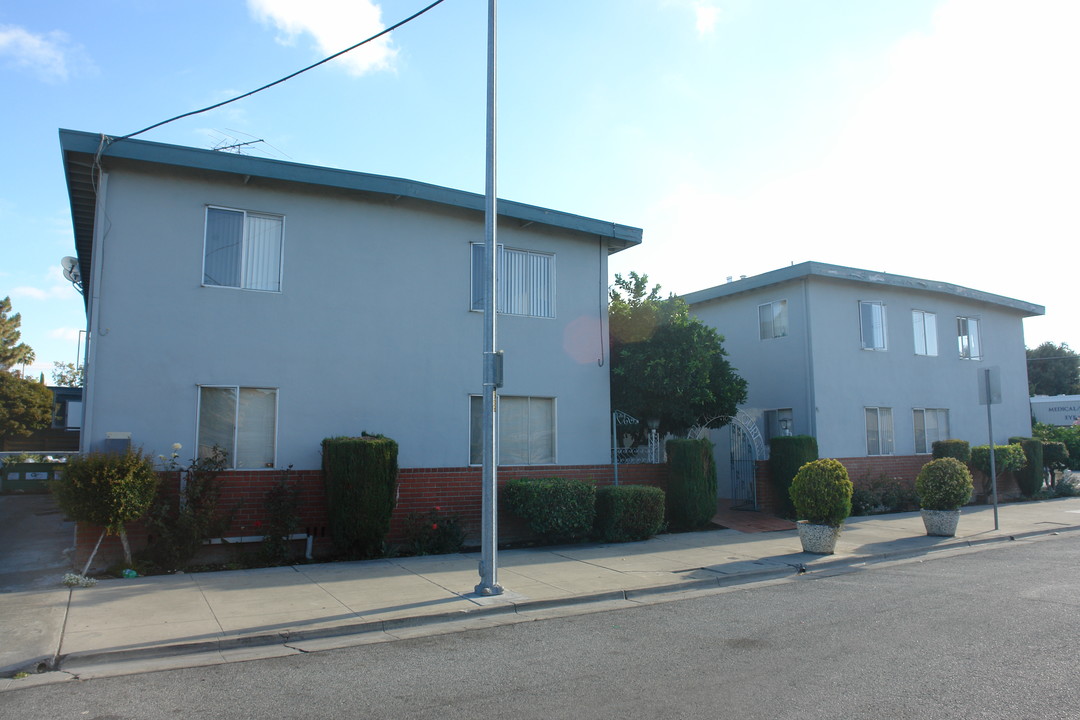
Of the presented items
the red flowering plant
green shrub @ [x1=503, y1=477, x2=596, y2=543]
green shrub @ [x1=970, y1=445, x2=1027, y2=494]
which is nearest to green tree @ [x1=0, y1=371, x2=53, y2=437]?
the red flowering plant

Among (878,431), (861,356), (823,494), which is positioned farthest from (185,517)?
(878,431)

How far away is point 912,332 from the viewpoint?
69.5 ft

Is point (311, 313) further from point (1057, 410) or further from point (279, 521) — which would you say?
point (1057, 410)

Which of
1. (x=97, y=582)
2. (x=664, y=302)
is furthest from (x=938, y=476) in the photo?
(x=97, y=582)

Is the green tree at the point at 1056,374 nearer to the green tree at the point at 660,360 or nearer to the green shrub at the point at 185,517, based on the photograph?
the green tree at the point at 660,360

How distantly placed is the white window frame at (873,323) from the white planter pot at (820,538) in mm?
9101

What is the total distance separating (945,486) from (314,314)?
11.6m

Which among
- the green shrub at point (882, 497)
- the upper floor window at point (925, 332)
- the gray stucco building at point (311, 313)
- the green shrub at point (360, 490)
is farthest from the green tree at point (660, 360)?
the upper floor window at point (925, 332)

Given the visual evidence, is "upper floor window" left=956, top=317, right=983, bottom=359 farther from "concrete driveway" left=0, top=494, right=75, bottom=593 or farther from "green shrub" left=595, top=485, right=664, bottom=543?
"concrete driveway" left=0, top=494, right=75, bottom=593

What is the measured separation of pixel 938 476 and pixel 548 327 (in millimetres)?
7717

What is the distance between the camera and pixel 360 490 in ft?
36.1

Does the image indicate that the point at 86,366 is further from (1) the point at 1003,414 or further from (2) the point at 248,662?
(1) the point at 1003,414

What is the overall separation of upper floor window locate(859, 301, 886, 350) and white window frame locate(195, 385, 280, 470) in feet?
49.4

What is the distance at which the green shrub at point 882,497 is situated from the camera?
1770 centimetres
